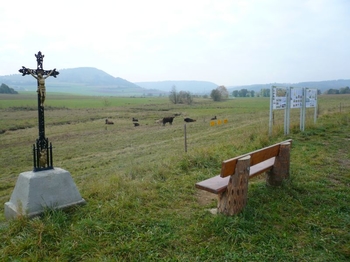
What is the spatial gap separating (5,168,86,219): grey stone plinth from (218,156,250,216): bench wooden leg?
2079 mm

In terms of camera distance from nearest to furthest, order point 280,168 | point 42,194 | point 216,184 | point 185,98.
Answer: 1. point 216,184
2. point 42,194
3. point 280,168
4. point 185,98

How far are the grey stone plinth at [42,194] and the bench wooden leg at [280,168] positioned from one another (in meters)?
3.03

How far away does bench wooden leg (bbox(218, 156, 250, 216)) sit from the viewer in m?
3.61

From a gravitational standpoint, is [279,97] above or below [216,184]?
above

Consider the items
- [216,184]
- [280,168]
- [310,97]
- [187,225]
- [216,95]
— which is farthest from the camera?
[216,95]

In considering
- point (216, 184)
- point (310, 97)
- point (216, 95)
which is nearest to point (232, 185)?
point (216, 184)

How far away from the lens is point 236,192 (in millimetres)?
3629

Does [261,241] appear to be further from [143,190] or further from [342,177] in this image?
[342,177]

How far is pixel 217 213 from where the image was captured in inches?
147

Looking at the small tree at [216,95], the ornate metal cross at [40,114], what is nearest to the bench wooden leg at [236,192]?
the ornate metal cross at [40,114]

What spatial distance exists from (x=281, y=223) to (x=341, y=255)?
757 millimetres

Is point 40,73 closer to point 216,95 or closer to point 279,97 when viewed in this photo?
point 279,97

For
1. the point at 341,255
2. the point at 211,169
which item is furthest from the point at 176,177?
the point at 341,255

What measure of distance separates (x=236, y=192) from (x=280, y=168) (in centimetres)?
142
